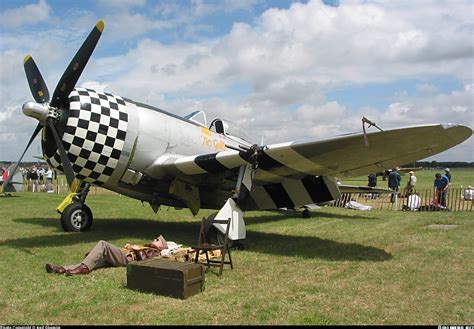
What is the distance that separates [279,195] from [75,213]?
4777 millimetres

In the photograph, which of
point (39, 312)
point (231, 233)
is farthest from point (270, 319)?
point (231, 233)

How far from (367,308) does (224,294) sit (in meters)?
1.55

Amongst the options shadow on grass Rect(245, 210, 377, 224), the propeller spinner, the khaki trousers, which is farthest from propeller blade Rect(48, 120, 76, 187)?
shadow on grass Rect(245, 210, 377, 224)

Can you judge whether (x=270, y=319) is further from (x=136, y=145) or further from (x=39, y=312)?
(x=136, y=145)

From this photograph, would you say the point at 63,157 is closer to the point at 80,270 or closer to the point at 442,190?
the point at 80,270

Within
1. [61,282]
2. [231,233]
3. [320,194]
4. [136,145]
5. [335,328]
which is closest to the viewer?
[335,328]

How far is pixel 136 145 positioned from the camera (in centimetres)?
798

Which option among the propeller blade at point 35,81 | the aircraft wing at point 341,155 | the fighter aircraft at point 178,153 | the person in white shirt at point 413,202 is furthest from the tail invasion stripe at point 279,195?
the person in white shirt at point 413,202

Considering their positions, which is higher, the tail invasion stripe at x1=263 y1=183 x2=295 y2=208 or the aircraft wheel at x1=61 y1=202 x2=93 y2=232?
the tail invasion stripe at x1=263 y1=183 x2=295 y2=208

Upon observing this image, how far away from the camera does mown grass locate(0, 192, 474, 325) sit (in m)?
4.05

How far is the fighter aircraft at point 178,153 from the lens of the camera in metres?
6.93

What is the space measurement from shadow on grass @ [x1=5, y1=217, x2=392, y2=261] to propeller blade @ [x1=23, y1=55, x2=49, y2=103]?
2.75 m

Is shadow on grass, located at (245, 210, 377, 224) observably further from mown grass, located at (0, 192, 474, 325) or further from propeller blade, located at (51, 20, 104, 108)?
propeller blade, located at (51, 20, 104, 108)

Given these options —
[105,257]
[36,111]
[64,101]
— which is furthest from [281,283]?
[36,111]
